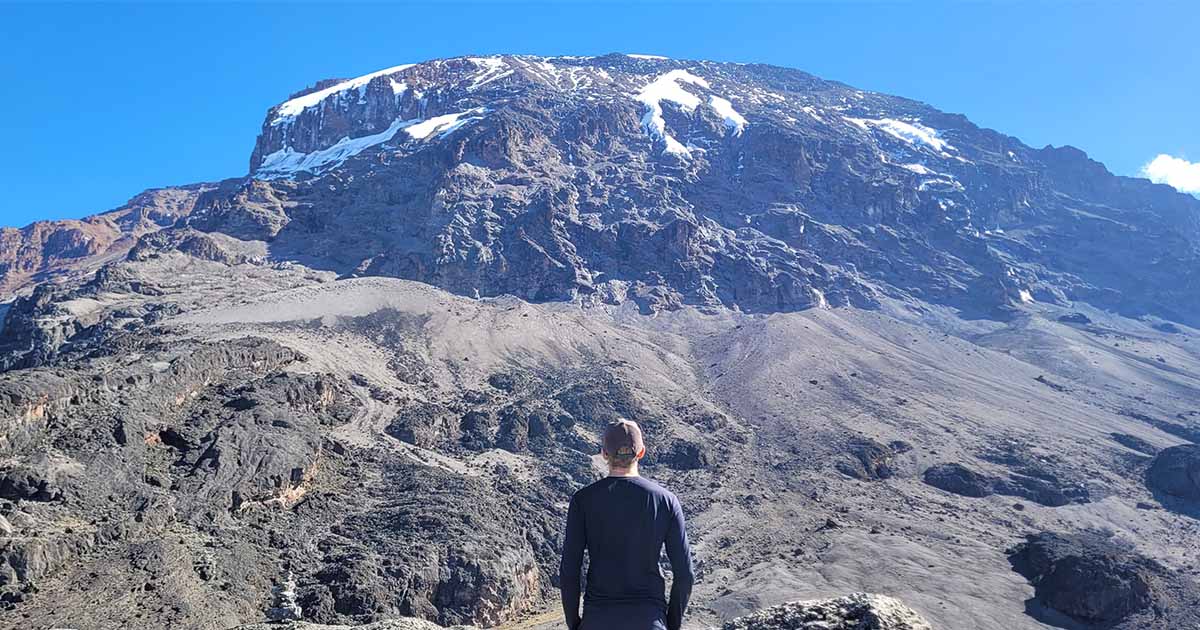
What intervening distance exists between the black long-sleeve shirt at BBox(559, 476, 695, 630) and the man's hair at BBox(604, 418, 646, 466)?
0.43 feet

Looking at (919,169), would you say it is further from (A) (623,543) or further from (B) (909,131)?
(A) (623,543)

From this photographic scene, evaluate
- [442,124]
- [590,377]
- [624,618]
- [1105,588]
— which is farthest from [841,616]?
[442,124]

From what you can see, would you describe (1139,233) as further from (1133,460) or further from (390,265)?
(390,265)

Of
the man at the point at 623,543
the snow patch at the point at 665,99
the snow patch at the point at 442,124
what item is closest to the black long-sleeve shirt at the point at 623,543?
the man at the point at 623,543

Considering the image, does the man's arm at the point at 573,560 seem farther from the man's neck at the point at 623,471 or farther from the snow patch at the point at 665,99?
the snow patch at the point at 665,99

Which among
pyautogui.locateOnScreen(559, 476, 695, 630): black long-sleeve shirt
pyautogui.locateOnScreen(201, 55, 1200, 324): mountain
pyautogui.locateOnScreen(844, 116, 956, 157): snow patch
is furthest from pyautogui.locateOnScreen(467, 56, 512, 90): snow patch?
pyautogui.locateOnScreen(559, 476, 695, 630): black long-sleeve shirt

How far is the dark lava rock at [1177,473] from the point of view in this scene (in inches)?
2512

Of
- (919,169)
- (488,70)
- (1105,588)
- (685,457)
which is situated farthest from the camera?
(488,70)

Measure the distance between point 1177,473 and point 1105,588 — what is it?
1187 inches

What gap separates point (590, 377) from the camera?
7319cm

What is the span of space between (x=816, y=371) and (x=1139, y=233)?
349 feet

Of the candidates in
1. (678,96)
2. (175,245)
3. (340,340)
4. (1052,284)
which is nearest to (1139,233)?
(1052,284)

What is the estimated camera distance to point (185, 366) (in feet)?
154

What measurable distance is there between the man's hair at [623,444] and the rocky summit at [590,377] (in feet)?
10.2
